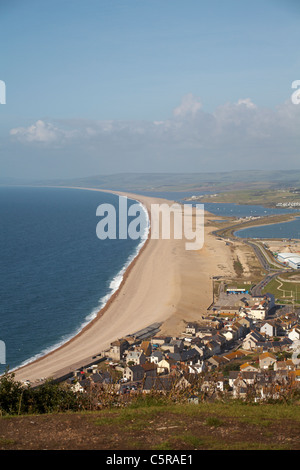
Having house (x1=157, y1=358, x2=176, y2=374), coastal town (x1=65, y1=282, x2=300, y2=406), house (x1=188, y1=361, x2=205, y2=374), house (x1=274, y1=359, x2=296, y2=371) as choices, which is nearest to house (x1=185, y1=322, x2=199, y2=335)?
coastal town (x1=65, y1=282, x2=300, y2=406)

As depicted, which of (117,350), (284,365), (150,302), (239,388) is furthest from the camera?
(150,302)

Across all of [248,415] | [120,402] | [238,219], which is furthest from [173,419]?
[238,219]

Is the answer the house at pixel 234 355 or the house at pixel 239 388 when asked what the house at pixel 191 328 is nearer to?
the house at pixel 234 355

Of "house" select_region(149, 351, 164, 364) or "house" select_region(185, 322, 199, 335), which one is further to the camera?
"house" select_region(185, 322, 199, 335)

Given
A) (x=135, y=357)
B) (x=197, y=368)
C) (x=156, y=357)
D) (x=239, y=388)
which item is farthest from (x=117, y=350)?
(x=239, y=388)

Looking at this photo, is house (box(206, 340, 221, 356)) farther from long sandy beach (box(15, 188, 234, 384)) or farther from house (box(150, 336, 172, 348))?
long sandy beach (box(15, 188, 234, 384))

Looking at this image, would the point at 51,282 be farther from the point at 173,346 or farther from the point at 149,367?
the point at 149,367
